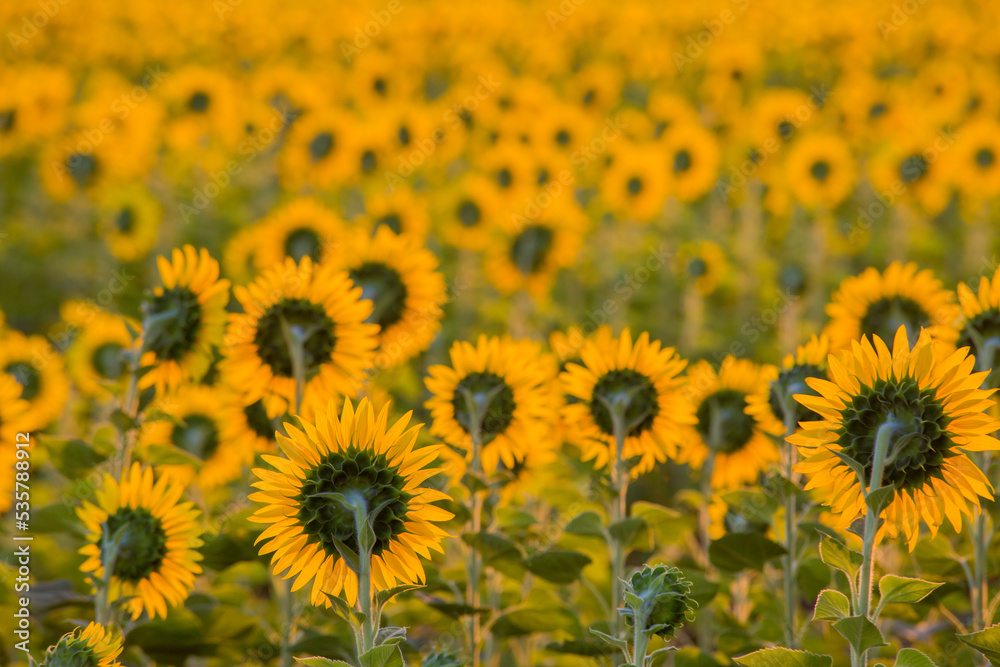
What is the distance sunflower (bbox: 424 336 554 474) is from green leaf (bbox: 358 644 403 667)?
3.57 ft

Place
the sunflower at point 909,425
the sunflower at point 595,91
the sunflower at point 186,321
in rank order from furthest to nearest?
the sunflower at point 595,91 → the sunflower at point 186,321 → the sunflower at point 909,425

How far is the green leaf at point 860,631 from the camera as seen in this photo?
67.1 inches

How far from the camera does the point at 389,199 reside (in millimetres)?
5605

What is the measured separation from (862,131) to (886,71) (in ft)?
8.11

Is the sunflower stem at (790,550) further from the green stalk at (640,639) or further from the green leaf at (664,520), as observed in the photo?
the green stalk at (640,639)

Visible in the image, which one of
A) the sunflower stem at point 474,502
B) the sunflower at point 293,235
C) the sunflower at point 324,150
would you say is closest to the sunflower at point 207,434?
the sunflower at point 293,235

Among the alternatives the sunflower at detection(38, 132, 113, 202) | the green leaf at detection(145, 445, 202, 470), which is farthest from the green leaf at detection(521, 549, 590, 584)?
the sunflower at detection(38, 132, 113, 202)

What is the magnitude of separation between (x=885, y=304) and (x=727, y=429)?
0.74 metres

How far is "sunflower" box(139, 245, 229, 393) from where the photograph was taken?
2.75 m

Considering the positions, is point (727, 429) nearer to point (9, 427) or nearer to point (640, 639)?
point (640, 639)

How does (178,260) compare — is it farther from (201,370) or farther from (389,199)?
(389,199)

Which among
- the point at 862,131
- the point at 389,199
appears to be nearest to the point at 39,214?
the point at 389,199

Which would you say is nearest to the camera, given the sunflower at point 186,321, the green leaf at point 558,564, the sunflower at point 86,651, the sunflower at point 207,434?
the sunflower at point 86,651

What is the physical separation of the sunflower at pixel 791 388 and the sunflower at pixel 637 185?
14.4 feet
